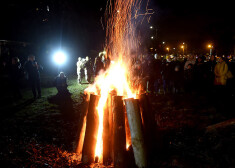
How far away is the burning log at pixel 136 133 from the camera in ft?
10.8

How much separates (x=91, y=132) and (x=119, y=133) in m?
0.64

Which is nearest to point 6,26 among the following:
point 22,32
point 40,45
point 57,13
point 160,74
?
point 22,32

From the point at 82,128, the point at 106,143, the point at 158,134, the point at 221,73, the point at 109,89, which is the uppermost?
the point at 221,73

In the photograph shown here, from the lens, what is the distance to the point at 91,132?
3.61 metres

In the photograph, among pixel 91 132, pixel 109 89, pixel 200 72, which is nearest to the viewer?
pixel 91 132

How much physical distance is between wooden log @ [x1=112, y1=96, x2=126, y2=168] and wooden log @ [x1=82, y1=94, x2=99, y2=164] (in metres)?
0.46

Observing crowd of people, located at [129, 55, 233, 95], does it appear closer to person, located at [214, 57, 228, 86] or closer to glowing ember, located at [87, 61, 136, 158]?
person, located at [214, 57, 228, 86]

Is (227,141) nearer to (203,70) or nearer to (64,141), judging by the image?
(64,141)

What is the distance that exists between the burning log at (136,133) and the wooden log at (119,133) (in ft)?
0.53

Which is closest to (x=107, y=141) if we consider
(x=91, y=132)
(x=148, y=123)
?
(x=91, y=132)

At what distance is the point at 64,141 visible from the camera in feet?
15.8

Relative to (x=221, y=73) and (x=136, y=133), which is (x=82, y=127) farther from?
(x=221, y=73)

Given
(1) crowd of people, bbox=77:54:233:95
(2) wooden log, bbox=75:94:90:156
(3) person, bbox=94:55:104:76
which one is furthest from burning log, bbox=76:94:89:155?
(3) person, bbox=94:55:104:76

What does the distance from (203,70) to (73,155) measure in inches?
334
